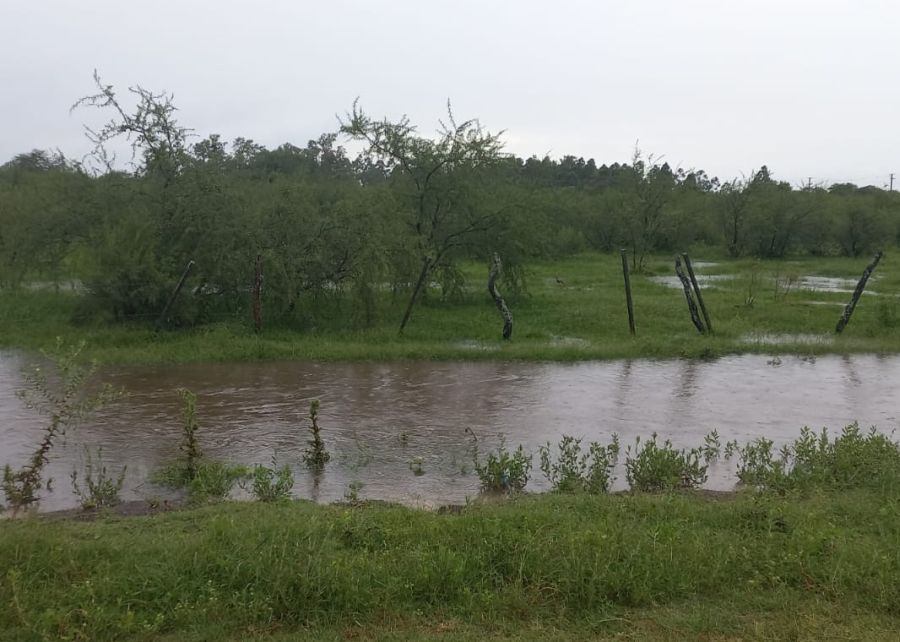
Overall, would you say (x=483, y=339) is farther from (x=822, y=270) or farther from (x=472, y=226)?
(x=822, y=270)

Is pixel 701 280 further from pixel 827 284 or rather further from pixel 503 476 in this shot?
pixel 503 476

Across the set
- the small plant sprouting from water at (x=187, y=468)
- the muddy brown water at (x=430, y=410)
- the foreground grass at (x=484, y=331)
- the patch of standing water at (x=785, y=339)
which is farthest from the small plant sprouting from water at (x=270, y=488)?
the patch of standing water at (x=785, y=339)

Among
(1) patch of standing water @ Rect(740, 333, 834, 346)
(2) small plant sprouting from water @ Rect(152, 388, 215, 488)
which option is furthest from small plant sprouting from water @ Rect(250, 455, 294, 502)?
(1) patch of standing water @ Rect(740, 333, 834, 346)

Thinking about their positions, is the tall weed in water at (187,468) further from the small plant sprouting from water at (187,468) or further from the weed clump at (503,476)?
the weed clump at (503,476)

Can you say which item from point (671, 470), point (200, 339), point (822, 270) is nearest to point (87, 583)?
point (671, 470)

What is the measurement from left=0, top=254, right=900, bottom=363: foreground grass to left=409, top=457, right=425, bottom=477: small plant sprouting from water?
216 inches

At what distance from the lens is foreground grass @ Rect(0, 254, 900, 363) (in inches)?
506

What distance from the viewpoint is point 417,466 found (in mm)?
7199

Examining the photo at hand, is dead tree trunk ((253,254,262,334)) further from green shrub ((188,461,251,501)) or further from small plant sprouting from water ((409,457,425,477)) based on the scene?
small plant sprouting from water ((409,457,425,477))

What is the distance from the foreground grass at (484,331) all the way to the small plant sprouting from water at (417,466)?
5476mm

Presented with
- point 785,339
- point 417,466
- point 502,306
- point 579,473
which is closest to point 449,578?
point 579,473

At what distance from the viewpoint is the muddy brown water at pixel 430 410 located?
7.23m

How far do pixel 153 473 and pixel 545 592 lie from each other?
169 inches

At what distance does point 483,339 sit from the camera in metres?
14.5
